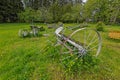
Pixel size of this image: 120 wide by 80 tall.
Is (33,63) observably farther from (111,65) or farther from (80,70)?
(111,65)

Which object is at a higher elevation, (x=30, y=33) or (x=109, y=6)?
(x=109, y=6)

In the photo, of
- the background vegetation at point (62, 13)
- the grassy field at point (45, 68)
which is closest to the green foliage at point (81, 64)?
the grassy field at point (45, 68)

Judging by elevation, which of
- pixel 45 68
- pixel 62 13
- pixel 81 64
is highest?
pixel 62 13

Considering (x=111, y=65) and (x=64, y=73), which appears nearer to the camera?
(x=64, y=73)

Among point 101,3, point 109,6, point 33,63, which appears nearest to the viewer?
point 33,63

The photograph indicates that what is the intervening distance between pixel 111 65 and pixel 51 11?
23.1 metres

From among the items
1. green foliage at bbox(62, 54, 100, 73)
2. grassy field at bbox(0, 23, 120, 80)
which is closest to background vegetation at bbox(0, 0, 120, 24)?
grassy field at bbox(0, 23, 120, 80)

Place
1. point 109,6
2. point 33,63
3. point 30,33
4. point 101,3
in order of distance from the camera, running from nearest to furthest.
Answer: point 33,63, point 30,33, point 109,6, point 101,3

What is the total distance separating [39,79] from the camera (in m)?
5.27

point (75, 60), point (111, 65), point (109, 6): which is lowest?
point (111, 65)

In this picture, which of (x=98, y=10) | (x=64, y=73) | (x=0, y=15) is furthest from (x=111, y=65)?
(x=0, y=15)

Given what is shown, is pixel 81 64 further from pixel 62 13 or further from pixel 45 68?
pixel 62 13

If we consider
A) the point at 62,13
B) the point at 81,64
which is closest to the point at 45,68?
the point at 81,64

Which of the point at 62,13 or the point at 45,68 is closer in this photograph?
the point at 45,68
